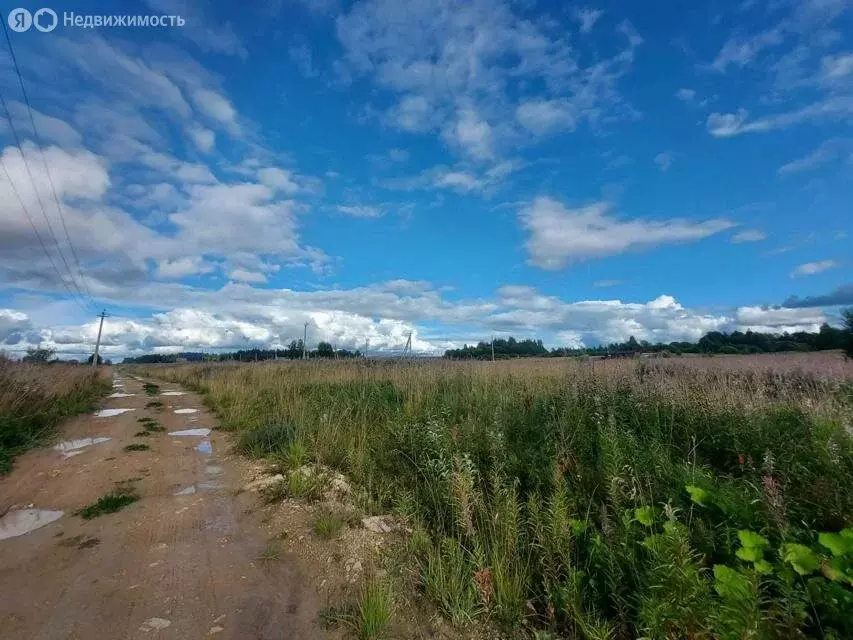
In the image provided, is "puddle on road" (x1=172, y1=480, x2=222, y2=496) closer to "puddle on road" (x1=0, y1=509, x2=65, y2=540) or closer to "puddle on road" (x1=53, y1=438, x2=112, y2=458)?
"puddle on road" (x1=0, y1=509, x2=65, y2=540)

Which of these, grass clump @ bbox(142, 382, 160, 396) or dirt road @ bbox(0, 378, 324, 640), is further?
grass clump @ bbox(142, 382, 160, 396)

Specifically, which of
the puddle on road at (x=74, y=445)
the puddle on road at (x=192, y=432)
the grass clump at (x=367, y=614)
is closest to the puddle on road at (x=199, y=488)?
the grass clump at (x=367, y=614)

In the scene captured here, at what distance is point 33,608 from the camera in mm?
2611

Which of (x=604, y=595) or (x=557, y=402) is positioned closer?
(x=604, y=595)

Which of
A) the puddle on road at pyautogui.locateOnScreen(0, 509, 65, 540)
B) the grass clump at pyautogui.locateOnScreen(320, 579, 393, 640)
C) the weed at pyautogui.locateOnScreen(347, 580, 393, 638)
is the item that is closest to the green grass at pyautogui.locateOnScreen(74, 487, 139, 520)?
the puddle on road at pyautogui.locateOnScreen(0, 509, 65, 540)

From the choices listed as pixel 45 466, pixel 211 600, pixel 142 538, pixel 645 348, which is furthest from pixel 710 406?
pixel 645 348

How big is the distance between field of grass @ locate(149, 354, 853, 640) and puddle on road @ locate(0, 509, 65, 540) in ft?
7.78

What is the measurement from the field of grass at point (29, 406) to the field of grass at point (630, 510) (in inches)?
170

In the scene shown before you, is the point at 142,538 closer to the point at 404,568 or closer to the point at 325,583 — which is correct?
the point at 325,583

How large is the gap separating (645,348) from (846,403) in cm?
1121

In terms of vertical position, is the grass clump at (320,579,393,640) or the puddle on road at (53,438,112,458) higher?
the puddle on road at (53,438,112,458)

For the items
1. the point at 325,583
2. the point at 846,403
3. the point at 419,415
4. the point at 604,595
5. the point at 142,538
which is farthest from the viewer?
the point at 419,415

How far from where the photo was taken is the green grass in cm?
410

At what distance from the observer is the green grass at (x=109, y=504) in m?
4.10
